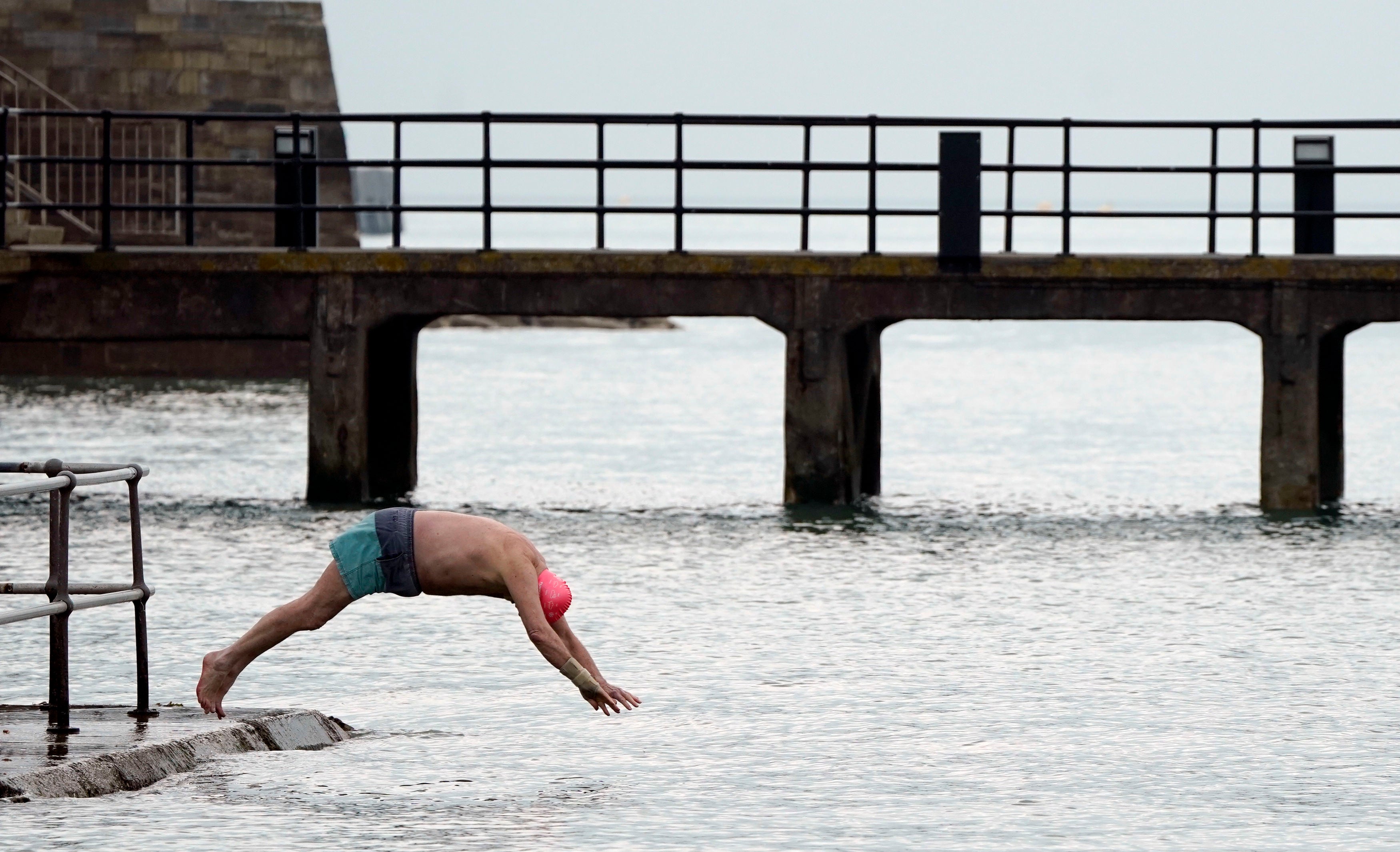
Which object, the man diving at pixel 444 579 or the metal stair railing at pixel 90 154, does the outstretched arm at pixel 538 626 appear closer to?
the man diving at pixel 444 579

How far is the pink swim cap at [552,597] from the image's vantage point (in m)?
9.50

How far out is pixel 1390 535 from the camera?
19500mm

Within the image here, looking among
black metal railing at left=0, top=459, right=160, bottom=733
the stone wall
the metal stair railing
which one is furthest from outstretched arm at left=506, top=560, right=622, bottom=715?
the stone wall

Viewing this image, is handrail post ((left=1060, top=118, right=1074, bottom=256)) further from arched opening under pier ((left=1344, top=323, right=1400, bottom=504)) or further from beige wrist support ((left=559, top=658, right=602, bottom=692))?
beige wrist support ((left=559, top=658, right=602, bottom=692))

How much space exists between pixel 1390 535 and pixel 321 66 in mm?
22943

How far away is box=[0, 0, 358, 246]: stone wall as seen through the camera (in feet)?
122

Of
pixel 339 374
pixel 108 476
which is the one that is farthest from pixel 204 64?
pixel 108 476

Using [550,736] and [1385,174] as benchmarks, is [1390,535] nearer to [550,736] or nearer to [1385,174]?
[1385,174]

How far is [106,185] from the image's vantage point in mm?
20547

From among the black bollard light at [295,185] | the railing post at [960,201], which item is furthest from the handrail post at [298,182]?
the railing post at [960,201]

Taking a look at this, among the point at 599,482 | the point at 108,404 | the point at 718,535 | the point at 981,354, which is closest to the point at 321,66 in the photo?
the point at 108,404

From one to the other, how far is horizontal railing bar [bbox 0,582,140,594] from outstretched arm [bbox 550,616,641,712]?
1.65 m

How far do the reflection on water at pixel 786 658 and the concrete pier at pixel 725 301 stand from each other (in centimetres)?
74

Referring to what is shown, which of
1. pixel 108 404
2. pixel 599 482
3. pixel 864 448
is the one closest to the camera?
pixel 864 448
